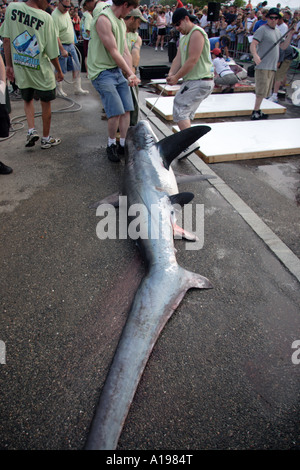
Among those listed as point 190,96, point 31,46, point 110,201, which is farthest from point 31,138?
point 190,96

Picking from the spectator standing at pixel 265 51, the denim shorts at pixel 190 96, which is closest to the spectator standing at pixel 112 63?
the denim shorts at pixel 190 96

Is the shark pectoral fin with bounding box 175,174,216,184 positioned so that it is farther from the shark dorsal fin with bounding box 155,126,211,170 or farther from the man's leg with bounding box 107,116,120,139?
the man's leg with bounding box 107,116,120,139

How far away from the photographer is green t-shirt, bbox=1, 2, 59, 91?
4078mm

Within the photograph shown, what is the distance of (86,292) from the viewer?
98.6 inches

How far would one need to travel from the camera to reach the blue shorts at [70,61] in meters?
7.60

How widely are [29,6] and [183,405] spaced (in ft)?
17.2

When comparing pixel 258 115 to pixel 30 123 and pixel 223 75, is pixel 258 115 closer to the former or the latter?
pixel 223 75

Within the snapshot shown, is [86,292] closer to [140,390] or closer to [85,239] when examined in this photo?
[85,239]

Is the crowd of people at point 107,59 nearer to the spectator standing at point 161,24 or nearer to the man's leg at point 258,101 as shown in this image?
the man's leg at point 258,101

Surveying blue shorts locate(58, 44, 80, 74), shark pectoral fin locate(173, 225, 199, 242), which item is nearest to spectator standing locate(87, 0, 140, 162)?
shark pectoral fin locate(173, 225, 199, 242)

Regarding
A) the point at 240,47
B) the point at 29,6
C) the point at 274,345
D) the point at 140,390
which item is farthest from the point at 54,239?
the point at 240,47

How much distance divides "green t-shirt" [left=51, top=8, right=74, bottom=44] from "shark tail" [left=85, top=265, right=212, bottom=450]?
290 inches
